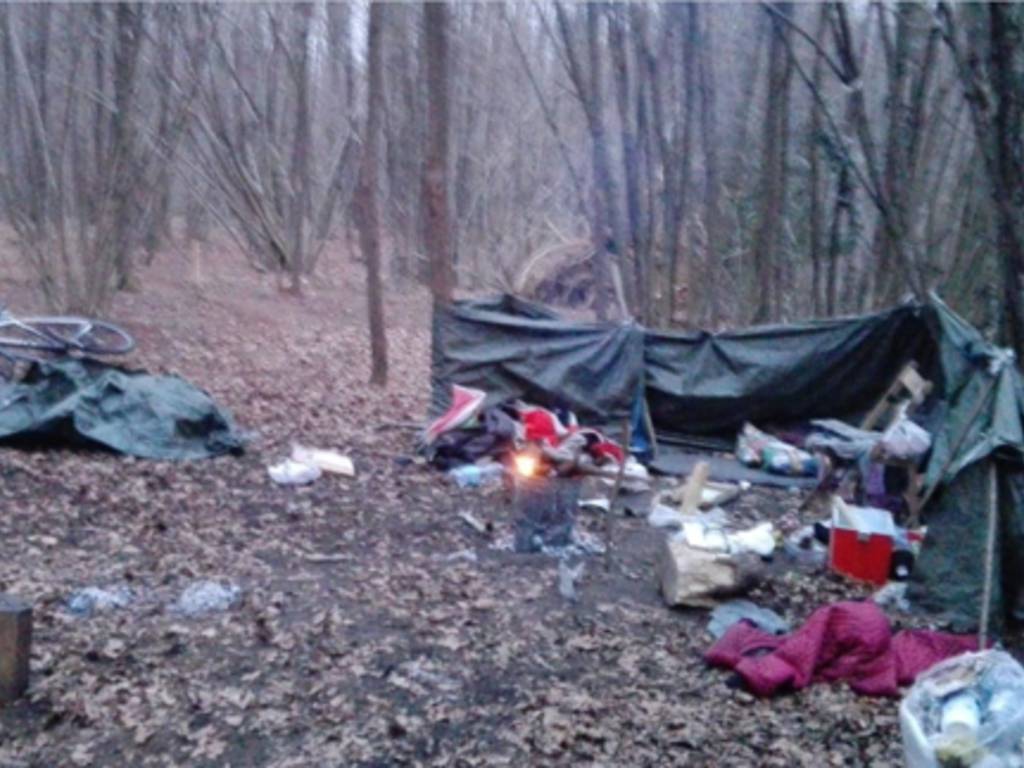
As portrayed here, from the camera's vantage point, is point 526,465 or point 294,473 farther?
point 294,473

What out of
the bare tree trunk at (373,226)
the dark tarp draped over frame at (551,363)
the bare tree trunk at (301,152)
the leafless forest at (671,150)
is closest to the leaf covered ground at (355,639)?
the dark tarp draped over frame at (551,363)

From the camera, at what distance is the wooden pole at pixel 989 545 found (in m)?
5.90

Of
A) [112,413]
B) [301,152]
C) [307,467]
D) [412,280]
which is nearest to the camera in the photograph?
[307,467]

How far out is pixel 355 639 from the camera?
19.1 ft

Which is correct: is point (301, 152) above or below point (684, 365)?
above

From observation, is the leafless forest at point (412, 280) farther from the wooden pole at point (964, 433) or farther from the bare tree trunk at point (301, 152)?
the wooden pole at point (964, 433)

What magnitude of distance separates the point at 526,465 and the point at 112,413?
11.4 feet

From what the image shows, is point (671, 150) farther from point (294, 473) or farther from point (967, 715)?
point (967, 715)

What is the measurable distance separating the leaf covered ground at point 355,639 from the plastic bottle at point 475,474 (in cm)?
14

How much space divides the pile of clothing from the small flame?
111 centimetres

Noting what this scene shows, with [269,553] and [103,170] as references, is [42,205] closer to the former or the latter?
[103,170]

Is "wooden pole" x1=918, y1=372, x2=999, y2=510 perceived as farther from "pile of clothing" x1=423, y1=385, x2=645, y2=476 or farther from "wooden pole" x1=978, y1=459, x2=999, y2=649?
"pile of clothing" x1=423, y1=385, x2=645, y2=476

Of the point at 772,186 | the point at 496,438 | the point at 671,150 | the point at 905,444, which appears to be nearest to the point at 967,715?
the point at 905,444

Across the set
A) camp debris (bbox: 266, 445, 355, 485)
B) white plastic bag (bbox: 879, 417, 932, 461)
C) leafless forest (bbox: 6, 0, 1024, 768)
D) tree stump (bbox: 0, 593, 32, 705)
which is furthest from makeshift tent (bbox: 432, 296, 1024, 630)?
tree stump (bbox: 0, 593, 32, 705)
